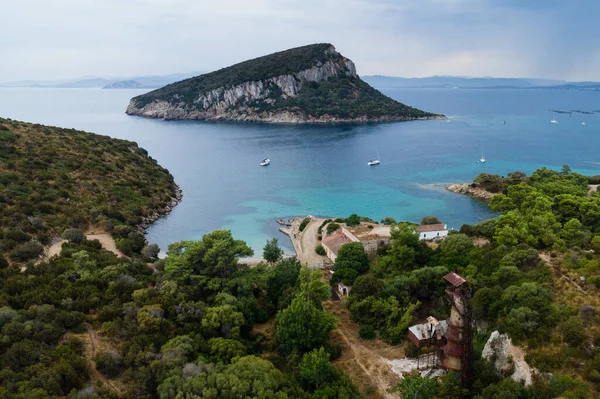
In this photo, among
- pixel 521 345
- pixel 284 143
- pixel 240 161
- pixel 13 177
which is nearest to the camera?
pixel 521 345

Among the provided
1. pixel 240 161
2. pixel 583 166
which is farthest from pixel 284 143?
pixel 583 166

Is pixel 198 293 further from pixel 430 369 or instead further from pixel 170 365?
pixel 430 369

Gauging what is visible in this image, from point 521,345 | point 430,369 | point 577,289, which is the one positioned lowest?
point 430,369

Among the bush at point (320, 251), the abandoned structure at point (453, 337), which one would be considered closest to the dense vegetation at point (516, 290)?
the abandoned structure at point (453, 337)

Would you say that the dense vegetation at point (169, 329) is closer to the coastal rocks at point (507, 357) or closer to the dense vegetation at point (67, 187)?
the dense vegetation at point (67, 187)

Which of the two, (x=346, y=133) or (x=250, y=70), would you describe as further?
(x=250, y=70)

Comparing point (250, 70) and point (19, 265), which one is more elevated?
point (250, 70)

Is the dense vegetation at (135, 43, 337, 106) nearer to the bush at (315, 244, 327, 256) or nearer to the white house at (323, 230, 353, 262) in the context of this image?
the white house at (323, 230, 353, 262)
